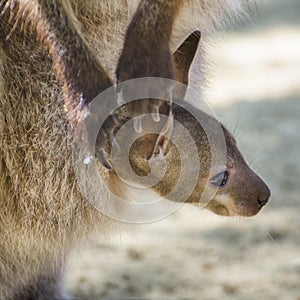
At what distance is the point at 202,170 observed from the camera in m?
2.62

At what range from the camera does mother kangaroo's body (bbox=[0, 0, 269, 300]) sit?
2.60m

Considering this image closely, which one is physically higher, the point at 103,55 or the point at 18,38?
the point at 18,38

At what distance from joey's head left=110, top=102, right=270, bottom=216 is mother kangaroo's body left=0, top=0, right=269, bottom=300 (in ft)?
0.09

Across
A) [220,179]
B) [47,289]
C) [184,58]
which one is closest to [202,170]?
[220,179]

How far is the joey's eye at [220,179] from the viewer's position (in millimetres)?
2643

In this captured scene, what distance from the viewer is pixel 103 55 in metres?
2.76

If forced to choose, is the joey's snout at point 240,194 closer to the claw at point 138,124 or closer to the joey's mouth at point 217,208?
the joey's mouth at point 217,208

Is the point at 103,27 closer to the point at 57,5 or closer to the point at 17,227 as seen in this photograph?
the point at 57,5

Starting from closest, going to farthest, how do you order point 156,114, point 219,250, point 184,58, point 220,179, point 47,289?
point 156,114, point 184,58, point 220,179, point 47,289, point 219,250

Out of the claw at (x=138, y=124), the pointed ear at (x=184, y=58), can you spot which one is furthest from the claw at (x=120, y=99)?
the pointed ear at (x=184, y=58)

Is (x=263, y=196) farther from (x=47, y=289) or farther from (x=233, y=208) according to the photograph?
(x=47, y=289)

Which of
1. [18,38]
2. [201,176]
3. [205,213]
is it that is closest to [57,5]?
[18,38]

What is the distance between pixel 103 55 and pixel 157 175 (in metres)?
0.42

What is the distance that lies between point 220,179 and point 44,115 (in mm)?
511
